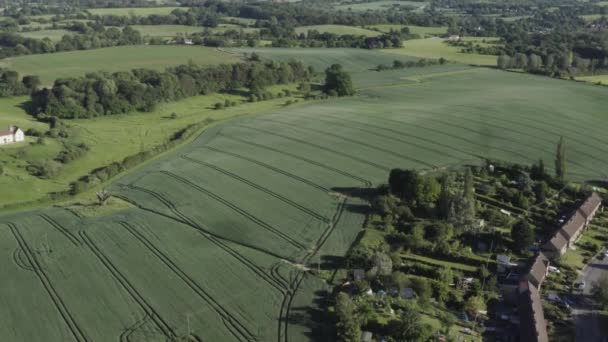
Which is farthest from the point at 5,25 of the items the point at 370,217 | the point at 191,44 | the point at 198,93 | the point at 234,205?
the point at 370,217

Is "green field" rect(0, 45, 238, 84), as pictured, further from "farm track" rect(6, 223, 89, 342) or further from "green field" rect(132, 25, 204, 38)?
"farm track" rect(6, 223, 89, 342)

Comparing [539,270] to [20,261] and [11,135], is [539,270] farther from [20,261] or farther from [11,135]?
[11,135]

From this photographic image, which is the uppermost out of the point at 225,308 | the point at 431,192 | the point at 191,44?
the point at 191,44

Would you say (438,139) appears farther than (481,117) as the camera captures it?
No

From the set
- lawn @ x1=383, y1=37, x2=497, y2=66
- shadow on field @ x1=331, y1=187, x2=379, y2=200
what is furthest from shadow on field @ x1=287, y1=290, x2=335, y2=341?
lawn @ x1=383, y1=37, x2=497, y2=66

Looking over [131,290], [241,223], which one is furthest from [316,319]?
[241,223]

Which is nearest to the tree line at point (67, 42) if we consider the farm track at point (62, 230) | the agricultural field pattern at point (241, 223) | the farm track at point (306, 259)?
the agricultural field pattern at point (241, 223)

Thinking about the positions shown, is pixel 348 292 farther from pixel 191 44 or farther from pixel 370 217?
pixel 191 44
